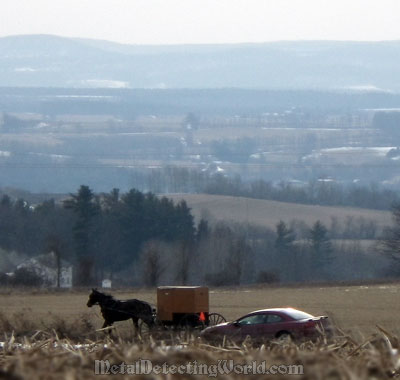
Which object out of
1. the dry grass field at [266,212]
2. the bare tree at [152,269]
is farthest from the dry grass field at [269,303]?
the dry grass field at [266,212]

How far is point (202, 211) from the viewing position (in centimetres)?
10219

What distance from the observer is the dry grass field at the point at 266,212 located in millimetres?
100312

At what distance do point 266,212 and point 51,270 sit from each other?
129 feet

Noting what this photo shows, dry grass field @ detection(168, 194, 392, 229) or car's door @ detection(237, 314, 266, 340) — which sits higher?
car's door @ detection(237, 314, 266, 340)

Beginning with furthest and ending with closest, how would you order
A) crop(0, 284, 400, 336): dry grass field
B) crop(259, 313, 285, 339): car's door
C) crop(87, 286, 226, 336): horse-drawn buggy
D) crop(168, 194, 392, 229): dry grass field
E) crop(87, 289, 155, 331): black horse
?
crop(168, 194, 392, 229): dry grass field → crop(0, 284, 400, 336): dry grass field → crop(87, 286, 226, 336): horse-drawn buggy → crop(87, 289, 155, 331): black horse → crop(259, 313, 285, 339): car's door

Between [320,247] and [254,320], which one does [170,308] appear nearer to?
[254,320]

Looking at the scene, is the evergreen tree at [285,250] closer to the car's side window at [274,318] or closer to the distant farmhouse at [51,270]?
the distant farmhouse at [51,270]

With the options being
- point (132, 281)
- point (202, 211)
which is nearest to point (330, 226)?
point (202, 211)

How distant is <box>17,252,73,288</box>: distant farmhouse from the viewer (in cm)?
6741

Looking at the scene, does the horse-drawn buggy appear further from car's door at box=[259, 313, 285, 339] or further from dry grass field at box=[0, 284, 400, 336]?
car's door at box=[259, 313, 285, 339]

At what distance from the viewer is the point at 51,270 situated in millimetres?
70750

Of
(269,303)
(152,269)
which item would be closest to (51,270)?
(152,269)

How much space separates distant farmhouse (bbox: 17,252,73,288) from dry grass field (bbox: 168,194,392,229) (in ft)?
90.8

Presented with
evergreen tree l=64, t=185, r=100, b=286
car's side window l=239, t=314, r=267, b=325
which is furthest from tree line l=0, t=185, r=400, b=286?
car's side window l=239, t=314, r=267, b=325
